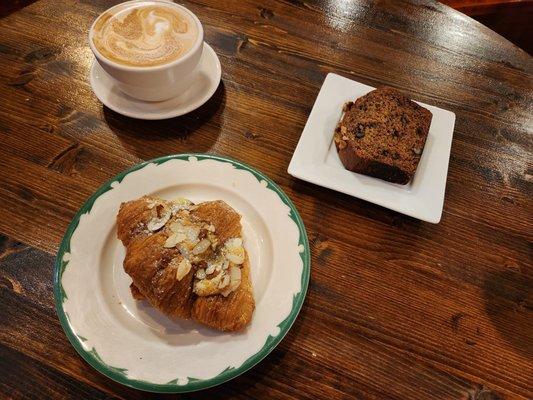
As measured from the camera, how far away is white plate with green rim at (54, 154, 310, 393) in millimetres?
870

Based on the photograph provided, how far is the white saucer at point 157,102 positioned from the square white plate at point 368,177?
0.34m

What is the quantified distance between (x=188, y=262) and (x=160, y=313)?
6.7 inches

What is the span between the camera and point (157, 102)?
129 centimetres

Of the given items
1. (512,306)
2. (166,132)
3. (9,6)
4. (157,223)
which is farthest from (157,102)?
(9,6)

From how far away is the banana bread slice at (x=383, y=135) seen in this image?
1.17 metres

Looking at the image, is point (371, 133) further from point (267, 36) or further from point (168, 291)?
point (168, 291)

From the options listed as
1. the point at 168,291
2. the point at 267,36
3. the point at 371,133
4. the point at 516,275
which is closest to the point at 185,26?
the point at 267,36

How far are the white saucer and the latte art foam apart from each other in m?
0.15

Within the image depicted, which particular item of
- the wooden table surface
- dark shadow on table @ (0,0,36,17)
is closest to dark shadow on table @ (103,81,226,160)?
the wooden table surface

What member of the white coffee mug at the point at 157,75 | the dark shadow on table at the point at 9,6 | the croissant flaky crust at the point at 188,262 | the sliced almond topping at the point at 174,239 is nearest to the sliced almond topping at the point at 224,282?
the croissant flaky crust at the point at 188,262

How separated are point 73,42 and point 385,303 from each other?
131 cm

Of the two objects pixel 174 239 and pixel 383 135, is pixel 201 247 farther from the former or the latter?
pixel 383 135

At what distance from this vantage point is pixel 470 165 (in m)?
1.28

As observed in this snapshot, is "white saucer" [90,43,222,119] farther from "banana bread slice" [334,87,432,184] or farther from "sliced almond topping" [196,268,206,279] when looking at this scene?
"sliced almond topping" [196,268,206,279]
